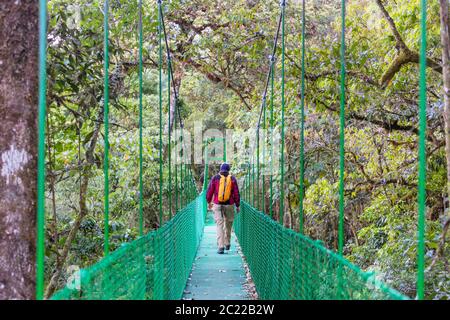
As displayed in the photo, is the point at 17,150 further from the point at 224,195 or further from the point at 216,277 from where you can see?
the point at 224,195

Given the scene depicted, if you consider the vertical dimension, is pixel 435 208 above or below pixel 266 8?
below

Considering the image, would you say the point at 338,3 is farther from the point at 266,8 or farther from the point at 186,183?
the point at 186,183

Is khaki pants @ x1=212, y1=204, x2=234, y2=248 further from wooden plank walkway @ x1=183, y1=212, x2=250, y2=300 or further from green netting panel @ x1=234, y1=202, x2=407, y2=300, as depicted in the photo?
green netting panel @ x1=234, y1=202, x2=407, y2=300

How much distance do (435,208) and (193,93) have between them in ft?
27.0

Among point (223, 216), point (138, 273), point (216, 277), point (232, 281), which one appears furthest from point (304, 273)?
point (223, 216)

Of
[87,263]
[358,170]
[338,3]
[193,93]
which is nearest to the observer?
[87,263]

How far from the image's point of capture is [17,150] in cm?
225

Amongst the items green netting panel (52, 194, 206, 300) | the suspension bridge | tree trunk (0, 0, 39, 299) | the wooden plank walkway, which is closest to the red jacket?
the wooden plank walkway

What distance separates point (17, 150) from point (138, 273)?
0.64 meters

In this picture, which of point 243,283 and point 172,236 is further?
point 243,283

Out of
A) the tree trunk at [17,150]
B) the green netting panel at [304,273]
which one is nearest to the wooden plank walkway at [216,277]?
the green netting panel at [304,273]

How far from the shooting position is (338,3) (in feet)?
28.2
